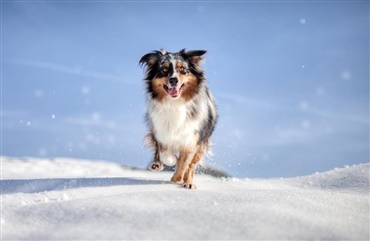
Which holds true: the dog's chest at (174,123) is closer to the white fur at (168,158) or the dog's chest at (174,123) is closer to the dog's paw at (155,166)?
the white fur at (168,158)

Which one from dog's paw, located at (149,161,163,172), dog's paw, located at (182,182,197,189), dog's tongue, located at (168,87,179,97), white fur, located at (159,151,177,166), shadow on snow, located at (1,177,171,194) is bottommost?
shadow on snow, located at (1,177,171,194)

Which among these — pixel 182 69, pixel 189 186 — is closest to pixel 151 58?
pixel 182 69

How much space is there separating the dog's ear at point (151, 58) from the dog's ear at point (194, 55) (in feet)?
0.97

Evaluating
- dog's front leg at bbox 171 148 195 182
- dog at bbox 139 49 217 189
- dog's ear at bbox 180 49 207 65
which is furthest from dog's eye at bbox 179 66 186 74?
dog's front leg at bbox 171 148 195 182

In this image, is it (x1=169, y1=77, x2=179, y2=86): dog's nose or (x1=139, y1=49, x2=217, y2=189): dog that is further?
(x1=139, y1=49, x2=217, y2=189): dog

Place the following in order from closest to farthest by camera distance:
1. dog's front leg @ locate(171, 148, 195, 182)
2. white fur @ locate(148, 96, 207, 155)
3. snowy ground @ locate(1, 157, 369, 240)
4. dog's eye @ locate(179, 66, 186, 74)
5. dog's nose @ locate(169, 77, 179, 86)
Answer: snowy ground @ locate(1, 157, 369, 240) → dog's nose @ locate(169, 77, 179, 86) → dog's eye @ locate(179, 66, 186, 74) → white fur @ locate(148, 96, 207, 155) → dog's front leg @ locate(171, 148, 195, 182)

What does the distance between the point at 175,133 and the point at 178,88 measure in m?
0.63

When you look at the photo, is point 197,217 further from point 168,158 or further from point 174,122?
point 168,158

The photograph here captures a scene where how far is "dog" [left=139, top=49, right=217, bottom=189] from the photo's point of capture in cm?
596

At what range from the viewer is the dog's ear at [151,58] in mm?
6238

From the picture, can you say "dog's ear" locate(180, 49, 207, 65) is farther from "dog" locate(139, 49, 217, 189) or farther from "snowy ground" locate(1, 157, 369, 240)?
"snowy ground" locate(1, 157, 369, 240)

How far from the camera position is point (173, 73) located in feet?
19.1

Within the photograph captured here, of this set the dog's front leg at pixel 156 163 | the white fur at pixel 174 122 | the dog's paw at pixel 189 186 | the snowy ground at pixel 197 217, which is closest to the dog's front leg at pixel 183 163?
the white fur at pixel 174 122

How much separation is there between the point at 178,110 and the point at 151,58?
0.81 meters
